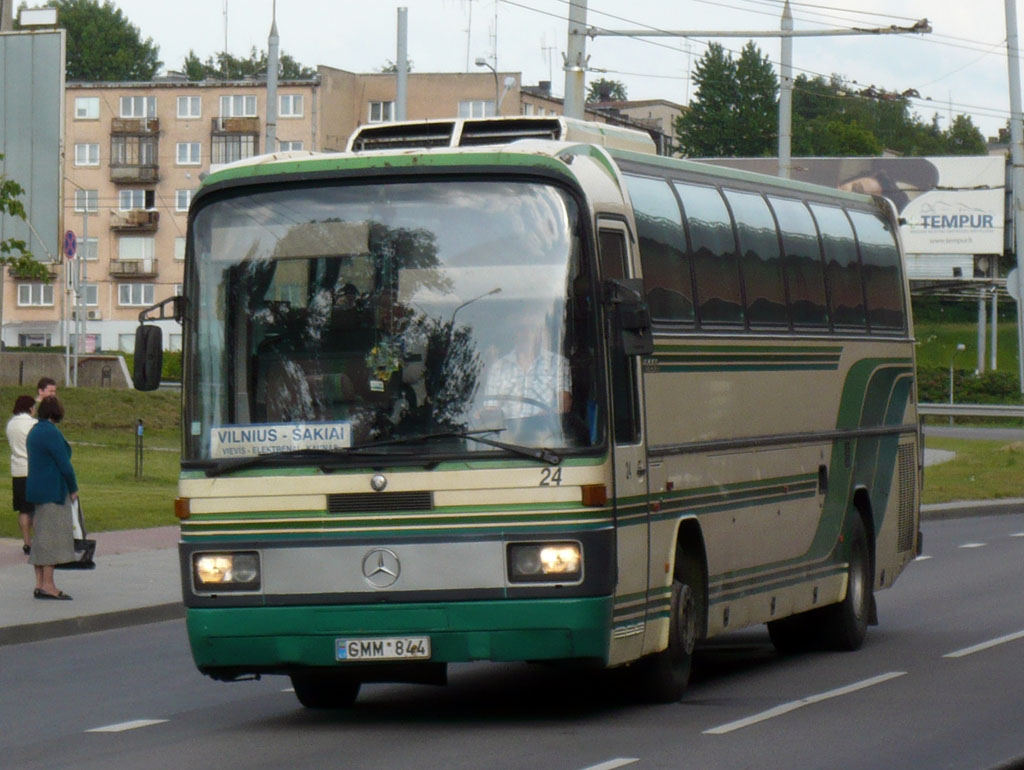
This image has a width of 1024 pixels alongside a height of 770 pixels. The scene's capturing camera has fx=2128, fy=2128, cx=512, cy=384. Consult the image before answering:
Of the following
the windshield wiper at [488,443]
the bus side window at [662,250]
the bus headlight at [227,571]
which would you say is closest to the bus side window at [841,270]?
the bus side window at [662,250]

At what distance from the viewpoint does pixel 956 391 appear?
230 ft

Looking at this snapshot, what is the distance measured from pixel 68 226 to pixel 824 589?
356 feet

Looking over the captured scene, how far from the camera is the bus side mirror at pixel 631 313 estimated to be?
34.3 feet

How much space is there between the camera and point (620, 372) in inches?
420

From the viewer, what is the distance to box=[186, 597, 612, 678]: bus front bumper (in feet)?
33.3

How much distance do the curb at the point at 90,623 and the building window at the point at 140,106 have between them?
10008 centimetres

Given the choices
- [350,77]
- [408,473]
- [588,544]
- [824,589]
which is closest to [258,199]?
[408,473]

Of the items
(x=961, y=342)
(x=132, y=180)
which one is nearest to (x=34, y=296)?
(x=132, y=180)

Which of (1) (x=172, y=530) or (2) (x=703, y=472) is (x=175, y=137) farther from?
(2) (x=703, y=472)

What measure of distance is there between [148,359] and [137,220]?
106 meters

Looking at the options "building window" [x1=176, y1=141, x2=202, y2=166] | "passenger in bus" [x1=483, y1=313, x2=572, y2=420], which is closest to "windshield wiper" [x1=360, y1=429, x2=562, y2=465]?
"passenger in bus" [x1=483, y1=313, x2=572, y2=420]

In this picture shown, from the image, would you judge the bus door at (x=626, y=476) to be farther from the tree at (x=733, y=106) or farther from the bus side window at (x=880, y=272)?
the tree at (x=733, y=106)

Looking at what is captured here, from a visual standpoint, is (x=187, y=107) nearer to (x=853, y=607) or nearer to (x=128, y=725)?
(x=853, y=607)

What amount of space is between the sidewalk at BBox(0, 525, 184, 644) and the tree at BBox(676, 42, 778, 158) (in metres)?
111
